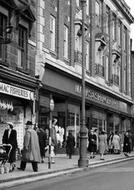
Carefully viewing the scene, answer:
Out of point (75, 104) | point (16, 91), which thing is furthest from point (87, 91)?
point (16, 91)

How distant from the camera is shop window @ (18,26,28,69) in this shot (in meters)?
22.3

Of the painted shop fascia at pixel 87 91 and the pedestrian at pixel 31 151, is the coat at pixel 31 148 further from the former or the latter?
the painted shop fascia at pixel 87 91

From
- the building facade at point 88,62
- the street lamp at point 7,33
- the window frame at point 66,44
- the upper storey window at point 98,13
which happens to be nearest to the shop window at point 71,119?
the building facade at point 88,62

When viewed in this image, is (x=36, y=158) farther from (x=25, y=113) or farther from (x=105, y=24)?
(x=105, y=24)

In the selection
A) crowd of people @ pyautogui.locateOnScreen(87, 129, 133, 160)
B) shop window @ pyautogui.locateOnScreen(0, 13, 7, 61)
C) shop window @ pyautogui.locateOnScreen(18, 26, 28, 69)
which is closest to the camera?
shop window @ pyautogui.locateOnScreen(0, 13, 7, 61)

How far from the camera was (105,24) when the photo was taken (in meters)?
38.4

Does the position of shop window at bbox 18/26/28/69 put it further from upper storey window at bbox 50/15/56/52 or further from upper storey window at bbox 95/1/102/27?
upper storey window at bbox 95/1/102/27

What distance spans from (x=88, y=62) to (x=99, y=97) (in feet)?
10.2

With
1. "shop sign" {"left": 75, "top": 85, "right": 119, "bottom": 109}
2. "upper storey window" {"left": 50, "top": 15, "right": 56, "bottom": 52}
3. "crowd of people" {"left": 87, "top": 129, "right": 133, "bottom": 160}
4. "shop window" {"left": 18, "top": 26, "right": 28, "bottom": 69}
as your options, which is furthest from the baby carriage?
"shop sign" {"left": 75, "top": 85, "right": 119, "bottom": 109}

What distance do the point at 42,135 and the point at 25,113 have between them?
2395mm

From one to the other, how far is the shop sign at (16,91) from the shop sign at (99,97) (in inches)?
329

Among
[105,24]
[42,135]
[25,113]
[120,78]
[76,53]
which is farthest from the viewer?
[120,78]

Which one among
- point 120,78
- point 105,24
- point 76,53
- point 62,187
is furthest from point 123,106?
point 62,187

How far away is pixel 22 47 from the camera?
2256 centimetres
